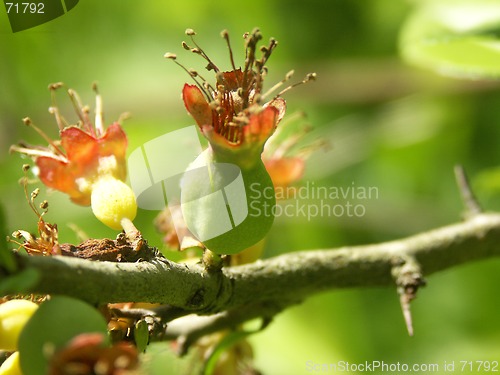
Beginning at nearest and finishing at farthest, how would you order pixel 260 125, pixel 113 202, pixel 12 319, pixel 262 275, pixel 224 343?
pixel 12 319 → pixel 260 125 → pixel 113 202 → pixel 262 275 → pixel 224 343

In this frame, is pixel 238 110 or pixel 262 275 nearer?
pixel 238 110

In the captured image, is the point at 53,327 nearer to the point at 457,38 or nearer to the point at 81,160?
the point at 81,160

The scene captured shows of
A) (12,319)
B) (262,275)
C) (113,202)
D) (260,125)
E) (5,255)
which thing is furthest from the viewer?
(262,275)

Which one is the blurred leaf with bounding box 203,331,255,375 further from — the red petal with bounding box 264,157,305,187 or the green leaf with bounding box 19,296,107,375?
the green leaf with bounding box 19,296,107,375

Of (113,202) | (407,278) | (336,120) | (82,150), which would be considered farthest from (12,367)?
(336,120)

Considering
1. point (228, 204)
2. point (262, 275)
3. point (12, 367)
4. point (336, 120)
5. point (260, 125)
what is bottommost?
point (336, 120)

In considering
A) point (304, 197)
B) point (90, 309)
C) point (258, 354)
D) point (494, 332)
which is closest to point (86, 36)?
point (304, 197)

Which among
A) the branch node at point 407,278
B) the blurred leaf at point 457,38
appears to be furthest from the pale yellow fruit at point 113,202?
the blurred leaf at point 457,38

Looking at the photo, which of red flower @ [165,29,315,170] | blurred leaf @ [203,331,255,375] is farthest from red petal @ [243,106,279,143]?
blurred leaf @ [203,331,255,375]
